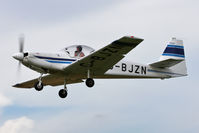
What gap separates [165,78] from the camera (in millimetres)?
22062

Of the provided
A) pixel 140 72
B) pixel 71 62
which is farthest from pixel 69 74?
pixel 140 72

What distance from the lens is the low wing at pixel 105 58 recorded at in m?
17.2

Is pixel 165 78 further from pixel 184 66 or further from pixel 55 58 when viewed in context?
pixel 55 58

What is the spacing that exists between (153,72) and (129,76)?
1.40 metres

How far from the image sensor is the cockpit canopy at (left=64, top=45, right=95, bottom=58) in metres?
19.5

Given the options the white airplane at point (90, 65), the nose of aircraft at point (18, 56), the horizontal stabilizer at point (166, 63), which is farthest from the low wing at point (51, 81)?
the horizontal stabilizer at point (166, 63)

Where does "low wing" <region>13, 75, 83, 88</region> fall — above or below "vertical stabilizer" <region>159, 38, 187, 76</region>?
below

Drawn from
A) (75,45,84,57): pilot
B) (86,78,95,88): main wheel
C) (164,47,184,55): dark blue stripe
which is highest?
(164,47,184,55): dark blue stripe

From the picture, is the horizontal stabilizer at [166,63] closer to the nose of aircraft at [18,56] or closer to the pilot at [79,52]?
the pilot at [79,52]

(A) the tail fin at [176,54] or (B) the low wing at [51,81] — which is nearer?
(B) the low wing at [51,81]

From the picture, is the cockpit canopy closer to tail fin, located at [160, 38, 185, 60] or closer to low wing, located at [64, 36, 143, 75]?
low wing, located at [64, 36, 143, 75]

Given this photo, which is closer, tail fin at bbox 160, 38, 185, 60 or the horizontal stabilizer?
the horizontal stabilizer

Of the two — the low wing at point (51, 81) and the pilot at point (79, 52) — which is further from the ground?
the pilot at point (79, 52)

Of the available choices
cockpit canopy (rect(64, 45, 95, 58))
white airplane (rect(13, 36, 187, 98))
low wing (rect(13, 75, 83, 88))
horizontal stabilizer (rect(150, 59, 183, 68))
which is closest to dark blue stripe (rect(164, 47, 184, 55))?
white airplane (rect(13, 36, 187, 98))
